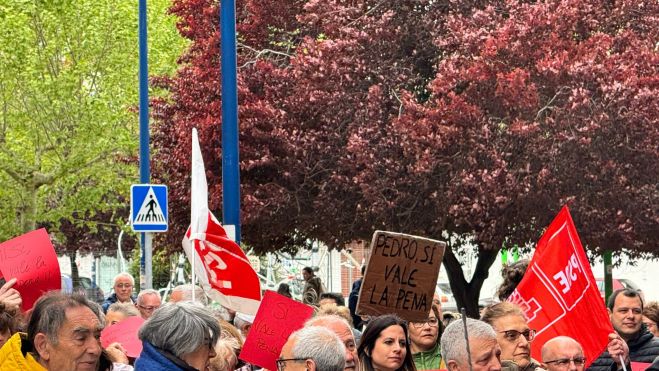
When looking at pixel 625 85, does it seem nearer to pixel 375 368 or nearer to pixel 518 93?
pixel 518 93

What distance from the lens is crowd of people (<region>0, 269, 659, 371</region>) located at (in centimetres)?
764

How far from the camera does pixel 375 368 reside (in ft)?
32.5

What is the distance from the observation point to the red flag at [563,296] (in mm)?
11414

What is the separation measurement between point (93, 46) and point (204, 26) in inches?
375

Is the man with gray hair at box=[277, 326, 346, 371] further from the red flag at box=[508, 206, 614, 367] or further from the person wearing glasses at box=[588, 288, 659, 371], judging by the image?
the person wearing glasses at box=[588, 288, 659, 371]

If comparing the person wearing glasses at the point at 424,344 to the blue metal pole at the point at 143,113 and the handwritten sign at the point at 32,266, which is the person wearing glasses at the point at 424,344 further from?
the blue metal pole at the point at 143,113

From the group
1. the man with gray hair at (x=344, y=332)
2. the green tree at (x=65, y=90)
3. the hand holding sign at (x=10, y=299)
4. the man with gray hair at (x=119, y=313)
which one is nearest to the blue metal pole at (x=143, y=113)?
the green tree at (x=65, y=90)

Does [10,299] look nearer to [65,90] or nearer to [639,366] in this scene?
[639,366]

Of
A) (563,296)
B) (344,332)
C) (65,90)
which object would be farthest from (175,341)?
(65,90)

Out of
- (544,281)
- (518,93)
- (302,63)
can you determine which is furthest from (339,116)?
(544,281)

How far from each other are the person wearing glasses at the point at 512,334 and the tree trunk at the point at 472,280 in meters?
13.9

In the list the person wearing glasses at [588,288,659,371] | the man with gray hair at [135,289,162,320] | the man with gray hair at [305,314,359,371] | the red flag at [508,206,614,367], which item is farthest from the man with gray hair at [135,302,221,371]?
the man with gray hair at [135,289,162,320]

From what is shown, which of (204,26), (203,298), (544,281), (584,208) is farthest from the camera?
(204,26)

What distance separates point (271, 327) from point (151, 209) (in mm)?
11309
